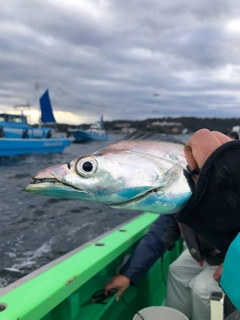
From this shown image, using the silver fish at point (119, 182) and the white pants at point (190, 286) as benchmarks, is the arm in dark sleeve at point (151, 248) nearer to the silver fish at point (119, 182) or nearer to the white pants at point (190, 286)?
the white pants at point (190, 286)

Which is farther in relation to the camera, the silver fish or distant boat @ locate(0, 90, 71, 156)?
distant boat @ locate(0, 90, 71, 156)

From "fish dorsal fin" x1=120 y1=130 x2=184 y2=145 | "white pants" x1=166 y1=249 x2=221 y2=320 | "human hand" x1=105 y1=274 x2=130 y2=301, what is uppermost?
"fish dorsal fin" x1=120 y1=130 x2=184 y2=145

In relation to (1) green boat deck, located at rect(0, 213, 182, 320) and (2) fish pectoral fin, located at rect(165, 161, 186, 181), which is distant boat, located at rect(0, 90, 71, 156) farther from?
(2) fish pectoral fin, located at rect(165, 161, 186, 181)

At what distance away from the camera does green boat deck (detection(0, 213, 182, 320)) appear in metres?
1.87

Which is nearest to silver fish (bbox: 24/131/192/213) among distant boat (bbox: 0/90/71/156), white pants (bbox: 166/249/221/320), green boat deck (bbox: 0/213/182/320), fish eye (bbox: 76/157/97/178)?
fish eye (bbox: 76/157/97/178)

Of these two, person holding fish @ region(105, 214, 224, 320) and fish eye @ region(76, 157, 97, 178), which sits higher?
fish eye @ region(76, 157, 97, 178)

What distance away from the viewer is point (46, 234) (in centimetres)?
659

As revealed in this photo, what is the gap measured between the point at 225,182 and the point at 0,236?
236 inches

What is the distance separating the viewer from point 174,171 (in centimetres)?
114

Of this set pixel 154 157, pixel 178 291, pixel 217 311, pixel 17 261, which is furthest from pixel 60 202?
pixel 154 157

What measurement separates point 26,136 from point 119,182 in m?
27.2

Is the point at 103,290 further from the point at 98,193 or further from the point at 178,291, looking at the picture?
the point at 98,193

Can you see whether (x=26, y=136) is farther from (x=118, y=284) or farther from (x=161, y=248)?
(x=118, y=284)

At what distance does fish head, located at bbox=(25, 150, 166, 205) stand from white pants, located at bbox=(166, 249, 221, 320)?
1997mm
